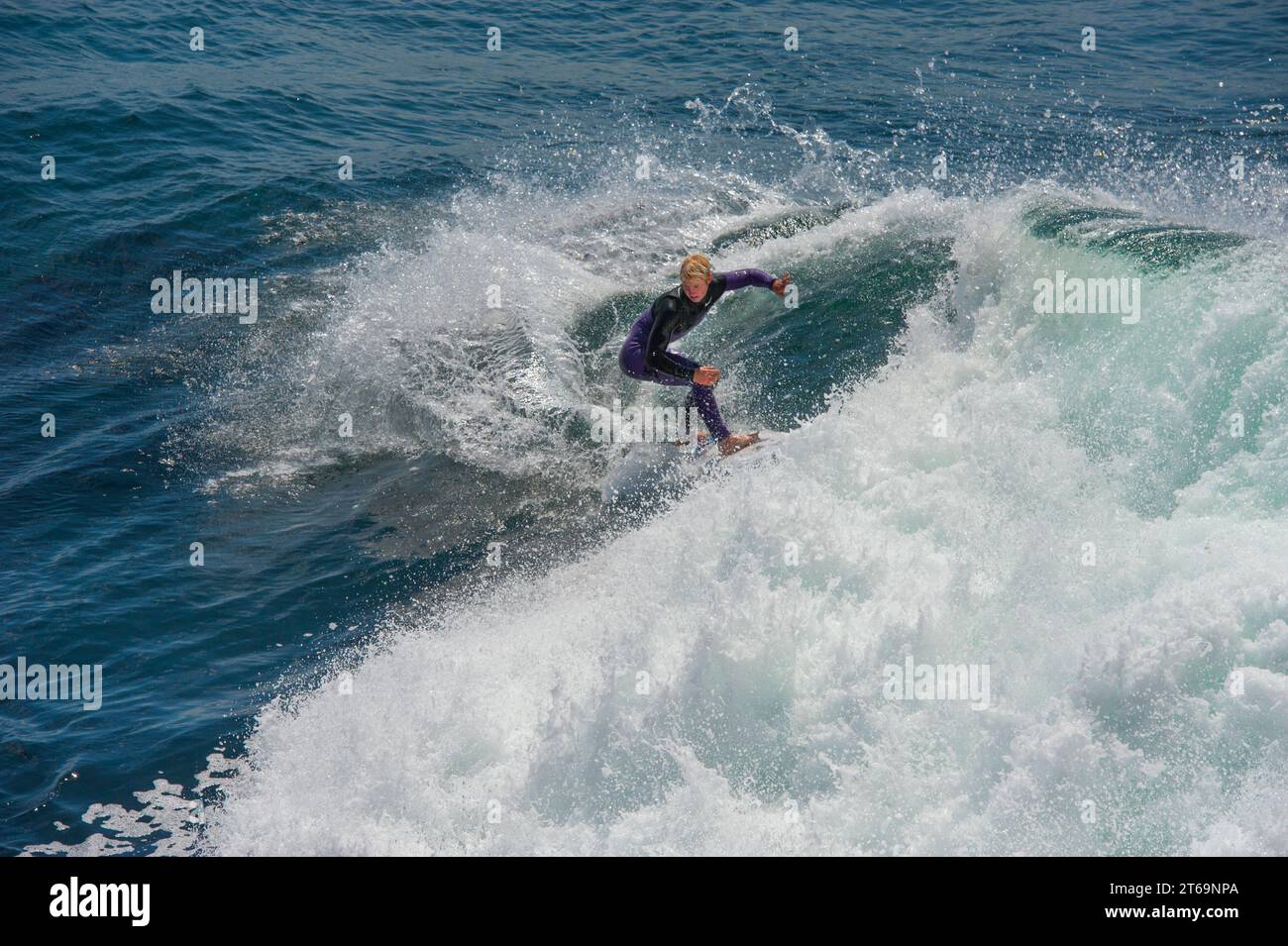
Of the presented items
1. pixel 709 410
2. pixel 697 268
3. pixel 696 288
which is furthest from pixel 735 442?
pixel 697 268

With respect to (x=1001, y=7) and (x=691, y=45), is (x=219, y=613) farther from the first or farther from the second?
(x=1001, y=7)

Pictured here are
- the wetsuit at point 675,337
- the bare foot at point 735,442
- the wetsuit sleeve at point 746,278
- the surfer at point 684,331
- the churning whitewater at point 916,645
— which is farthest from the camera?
the bare foot at point 735,442

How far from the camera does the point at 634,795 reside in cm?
617

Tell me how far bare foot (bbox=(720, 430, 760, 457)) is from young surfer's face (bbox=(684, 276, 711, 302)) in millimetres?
1258

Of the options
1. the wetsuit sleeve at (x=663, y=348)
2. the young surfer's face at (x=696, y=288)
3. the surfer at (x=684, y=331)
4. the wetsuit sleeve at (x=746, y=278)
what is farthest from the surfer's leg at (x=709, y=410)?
the wetsuit sleeve at (x=746, y=278)

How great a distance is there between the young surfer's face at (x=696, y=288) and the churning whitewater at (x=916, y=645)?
154 cm

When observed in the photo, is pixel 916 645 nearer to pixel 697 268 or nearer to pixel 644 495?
pixel 644 495

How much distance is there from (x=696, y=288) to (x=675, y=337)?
0.68 m

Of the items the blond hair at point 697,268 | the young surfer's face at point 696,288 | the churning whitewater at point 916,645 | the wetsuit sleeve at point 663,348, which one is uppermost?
the blond hair at point 697,268

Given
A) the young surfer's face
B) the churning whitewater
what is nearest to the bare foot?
the churning whitewater

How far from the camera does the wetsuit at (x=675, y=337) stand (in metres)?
9.04

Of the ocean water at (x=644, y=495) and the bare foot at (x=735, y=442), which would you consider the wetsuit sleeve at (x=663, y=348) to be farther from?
the ocean water at (x=644, y=495)

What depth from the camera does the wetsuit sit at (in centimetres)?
904

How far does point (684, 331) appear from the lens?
31.1ft
